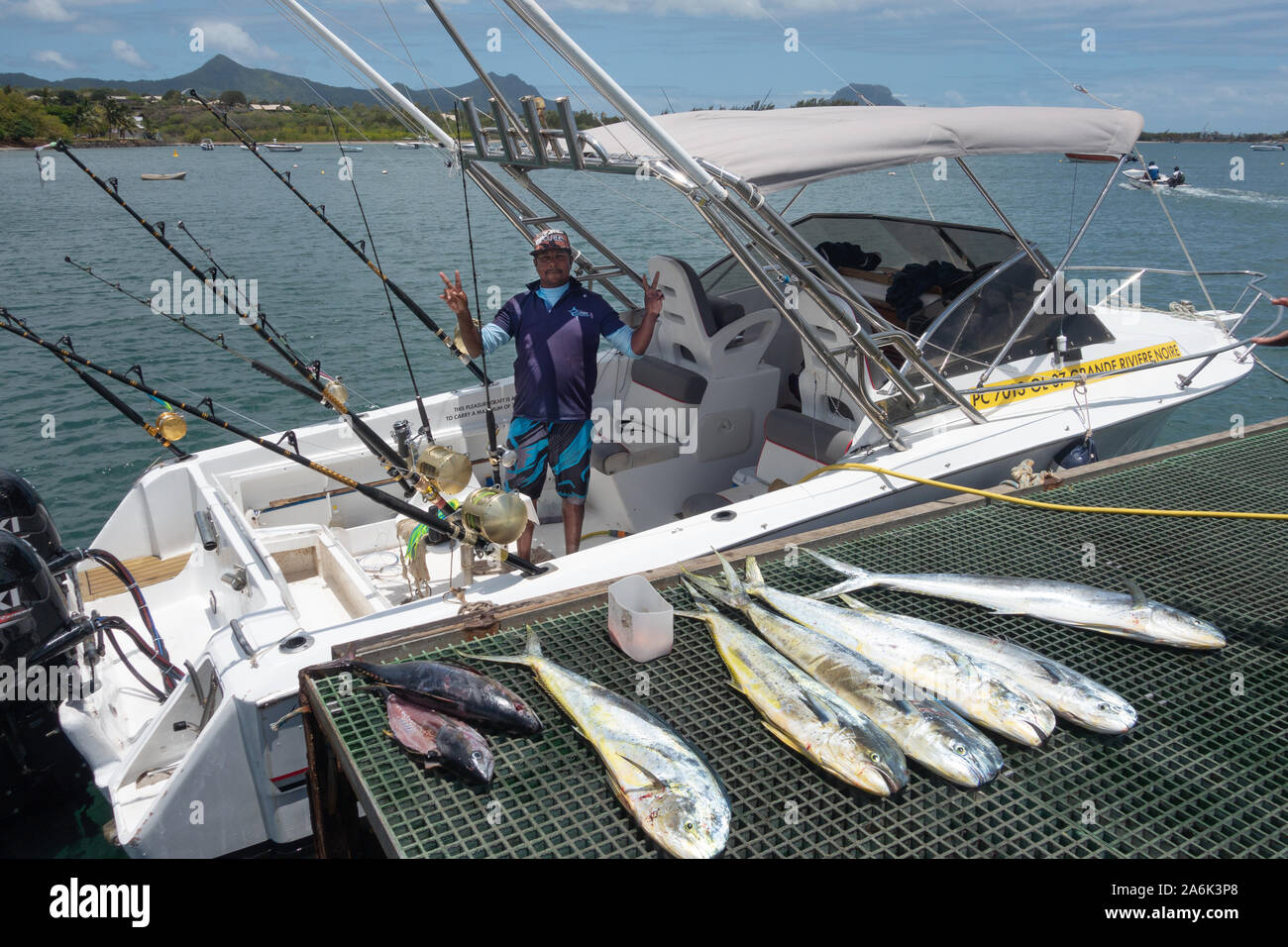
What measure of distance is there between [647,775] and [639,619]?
719mm

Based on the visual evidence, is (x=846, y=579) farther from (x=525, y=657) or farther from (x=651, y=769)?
(x=651, y=769)

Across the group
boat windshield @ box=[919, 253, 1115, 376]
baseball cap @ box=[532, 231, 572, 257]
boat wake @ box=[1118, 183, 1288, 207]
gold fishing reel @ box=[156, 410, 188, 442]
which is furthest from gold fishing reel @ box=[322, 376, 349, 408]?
boat wake @ box=[1118, 183, 1288, 207]

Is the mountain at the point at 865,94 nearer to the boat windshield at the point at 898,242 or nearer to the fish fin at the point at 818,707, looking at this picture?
the boat windshield at the point at 898,242

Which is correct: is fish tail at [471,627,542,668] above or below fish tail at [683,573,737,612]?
below

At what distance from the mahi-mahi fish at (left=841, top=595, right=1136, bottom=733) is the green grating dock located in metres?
0.06

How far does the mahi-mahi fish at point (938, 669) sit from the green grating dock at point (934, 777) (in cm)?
8

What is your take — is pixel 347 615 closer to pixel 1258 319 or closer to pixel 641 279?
pixel 641 279

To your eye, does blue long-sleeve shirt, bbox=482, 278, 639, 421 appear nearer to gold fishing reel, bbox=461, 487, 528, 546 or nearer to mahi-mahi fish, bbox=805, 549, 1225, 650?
gold fishing reel, bbox=461, 487, 528, 546

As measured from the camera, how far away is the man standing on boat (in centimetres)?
456

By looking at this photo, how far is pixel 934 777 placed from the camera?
104 inches

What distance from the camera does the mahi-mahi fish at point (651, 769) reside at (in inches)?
93.6

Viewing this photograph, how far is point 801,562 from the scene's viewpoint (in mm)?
3971

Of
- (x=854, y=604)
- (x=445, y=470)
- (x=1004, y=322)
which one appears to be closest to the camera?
(x=854, y=604)

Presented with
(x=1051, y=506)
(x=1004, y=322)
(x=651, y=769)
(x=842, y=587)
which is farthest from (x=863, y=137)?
(x=651, y=769)
